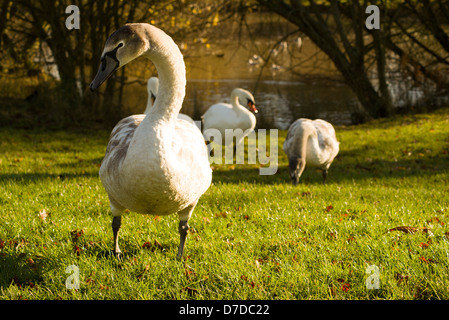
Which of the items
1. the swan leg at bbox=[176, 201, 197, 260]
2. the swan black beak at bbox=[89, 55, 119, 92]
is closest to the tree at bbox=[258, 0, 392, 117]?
the swan leg at bbox=[176, 201, 197, 260]

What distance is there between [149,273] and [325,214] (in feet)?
8.86

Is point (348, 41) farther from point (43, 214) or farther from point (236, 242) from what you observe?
point (43, 214)

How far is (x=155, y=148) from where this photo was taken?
351 centimetres

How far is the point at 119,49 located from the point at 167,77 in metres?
0.51

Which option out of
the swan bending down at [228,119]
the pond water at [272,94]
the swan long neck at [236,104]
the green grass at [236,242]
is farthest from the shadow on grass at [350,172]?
the pond water at [272,94]

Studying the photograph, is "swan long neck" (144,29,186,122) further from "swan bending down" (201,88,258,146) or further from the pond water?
the pond water

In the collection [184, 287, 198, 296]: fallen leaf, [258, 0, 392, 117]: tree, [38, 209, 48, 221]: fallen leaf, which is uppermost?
[258, 0, 392, 117]: tree

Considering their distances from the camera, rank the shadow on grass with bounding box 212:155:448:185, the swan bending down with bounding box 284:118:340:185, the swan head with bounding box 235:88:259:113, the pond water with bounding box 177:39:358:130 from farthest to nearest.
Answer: the pond water with bounding box 177:39:358:130
the swan head with bounding box 235:88:259:113
the shadow on grass with bounding box 212:155:448:185
the swan bending down with bounding box 284:118:340:185

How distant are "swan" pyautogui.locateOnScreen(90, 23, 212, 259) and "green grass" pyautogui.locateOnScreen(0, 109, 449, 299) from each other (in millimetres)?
696

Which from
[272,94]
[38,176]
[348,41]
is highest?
[348,41]

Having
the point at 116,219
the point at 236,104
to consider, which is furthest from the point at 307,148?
the point at 116,219

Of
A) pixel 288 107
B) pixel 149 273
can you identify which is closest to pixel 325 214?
pixel 149 273

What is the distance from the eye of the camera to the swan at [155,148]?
352 centimetres

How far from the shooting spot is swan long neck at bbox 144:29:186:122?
12.2 feet
